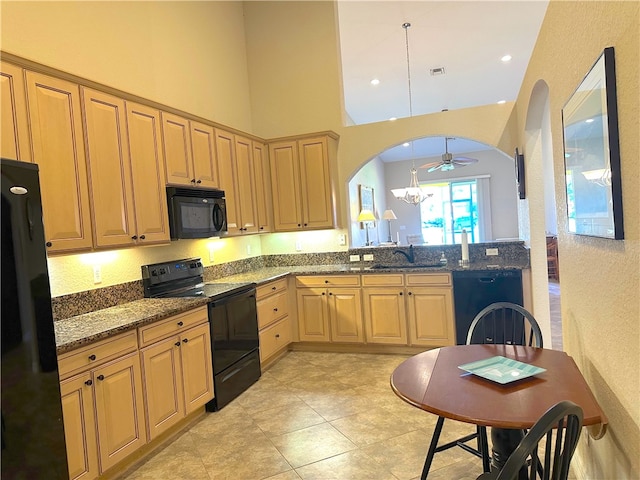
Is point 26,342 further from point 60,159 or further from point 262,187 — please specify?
point 262,187

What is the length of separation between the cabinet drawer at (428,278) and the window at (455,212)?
6000 mm

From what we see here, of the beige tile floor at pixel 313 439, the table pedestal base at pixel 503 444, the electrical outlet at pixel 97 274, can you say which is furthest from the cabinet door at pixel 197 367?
the table pedestal base at pixel 503 444

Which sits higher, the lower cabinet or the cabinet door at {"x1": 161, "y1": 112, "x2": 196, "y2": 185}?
the cabinet door at {"x1": 161, "y1": 112, "x2": 196, "y2": 185}

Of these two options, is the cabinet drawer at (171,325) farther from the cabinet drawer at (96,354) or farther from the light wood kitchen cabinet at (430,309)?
the light wood kitchen cabinet at (430,309)

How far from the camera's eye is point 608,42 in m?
1.26

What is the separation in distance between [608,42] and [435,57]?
4.64m

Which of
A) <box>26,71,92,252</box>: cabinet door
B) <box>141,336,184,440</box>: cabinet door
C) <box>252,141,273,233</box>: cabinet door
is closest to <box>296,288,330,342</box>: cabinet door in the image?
<box>252,141,273,233</box>: cabinet door

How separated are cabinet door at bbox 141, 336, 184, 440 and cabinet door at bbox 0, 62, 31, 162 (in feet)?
4.19

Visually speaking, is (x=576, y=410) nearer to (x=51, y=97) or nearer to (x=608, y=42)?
(x=608, y=42)

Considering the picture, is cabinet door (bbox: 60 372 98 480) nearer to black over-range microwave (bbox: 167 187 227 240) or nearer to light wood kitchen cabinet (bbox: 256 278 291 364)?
black over-range microwave (bbox: 167 187 227 240)

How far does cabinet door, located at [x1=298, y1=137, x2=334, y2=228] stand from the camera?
4.51 metres

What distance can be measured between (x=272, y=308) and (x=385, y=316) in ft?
3.75

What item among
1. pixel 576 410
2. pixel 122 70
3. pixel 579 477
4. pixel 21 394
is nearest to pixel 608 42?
pixel 576 410

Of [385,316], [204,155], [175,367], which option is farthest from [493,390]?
[204,155]
